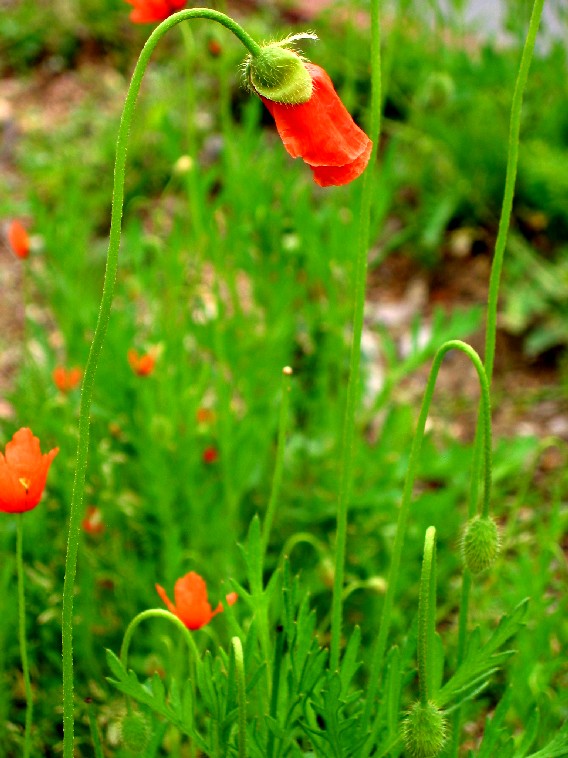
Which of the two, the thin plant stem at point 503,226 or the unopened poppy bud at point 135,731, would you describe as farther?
the unopened poppy bud at point 135,731

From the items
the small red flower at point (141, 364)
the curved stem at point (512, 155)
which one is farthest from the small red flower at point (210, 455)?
the curved stem at point (512, 155)

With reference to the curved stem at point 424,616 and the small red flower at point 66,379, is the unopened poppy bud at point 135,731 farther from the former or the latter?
the small red flower at point 66,379

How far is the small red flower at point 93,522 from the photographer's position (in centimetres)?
168

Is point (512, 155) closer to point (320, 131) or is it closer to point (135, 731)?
point (320, 131)

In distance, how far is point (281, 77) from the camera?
0.84 m

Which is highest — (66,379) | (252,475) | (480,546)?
(480,546)

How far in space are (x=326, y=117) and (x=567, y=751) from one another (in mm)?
655

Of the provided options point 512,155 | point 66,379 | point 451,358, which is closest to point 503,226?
point 512,155

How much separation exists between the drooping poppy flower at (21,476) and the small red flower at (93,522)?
66 cm

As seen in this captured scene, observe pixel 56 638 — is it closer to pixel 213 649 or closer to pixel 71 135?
pixel 213 649

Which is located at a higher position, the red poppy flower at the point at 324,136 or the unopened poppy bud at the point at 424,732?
the red poppy flower at the point at 324,136

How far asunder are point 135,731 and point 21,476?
299mm

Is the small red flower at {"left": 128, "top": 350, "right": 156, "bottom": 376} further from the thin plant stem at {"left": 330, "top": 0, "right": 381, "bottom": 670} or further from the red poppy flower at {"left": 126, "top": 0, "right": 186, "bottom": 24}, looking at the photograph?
the thin plant stem at {"left": 330, "top": 0, "right": 381, "bottom": 670}

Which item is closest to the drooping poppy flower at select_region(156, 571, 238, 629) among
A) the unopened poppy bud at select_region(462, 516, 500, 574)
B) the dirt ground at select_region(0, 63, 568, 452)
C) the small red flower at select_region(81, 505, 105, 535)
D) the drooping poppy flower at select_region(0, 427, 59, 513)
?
the drooping poppy flower at select_region(0, 427, 59, 513)
